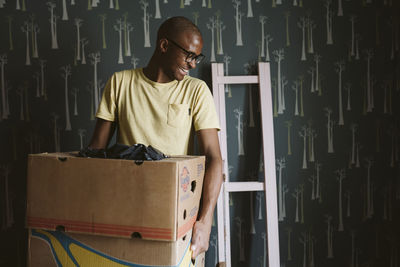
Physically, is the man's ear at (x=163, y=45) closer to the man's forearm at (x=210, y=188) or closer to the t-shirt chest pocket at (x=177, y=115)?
the t-shirt chest pocket at (x=177, y=115)

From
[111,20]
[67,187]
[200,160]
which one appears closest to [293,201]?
[200,160]

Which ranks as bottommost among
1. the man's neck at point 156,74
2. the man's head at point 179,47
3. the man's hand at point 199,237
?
the man's hand at point 199,237

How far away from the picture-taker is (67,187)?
88cm

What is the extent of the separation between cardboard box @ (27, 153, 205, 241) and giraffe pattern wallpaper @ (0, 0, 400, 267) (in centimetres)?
97

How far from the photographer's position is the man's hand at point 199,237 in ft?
3.39

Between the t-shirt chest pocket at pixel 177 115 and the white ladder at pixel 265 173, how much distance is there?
37 cm

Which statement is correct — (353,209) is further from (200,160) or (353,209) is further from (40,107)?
(40,107)

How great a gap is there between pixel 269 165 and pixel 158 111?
709 millimetres

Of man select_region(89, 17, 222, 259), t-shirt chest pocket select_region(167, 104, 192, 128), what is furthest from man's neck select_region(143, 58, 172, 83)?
t-shirt chest pocket select_region(167, 104, 192, 128)

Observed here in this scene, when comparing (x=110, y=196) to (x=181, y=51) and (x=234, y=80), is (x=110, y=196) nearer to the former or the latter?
(x=181, y=51)

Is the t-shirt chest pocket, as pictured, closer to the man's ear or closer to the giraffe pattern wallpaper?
the man's ear

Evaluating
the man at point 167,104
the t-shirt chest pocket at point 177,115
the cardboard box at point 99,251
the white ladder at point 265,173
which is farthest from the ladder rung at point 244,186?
the cardboard box at point 99,251

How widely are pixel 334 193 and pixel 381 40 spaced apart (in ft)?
3.08

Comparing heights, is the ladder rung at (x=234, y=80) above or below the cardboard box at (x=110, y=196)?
above
